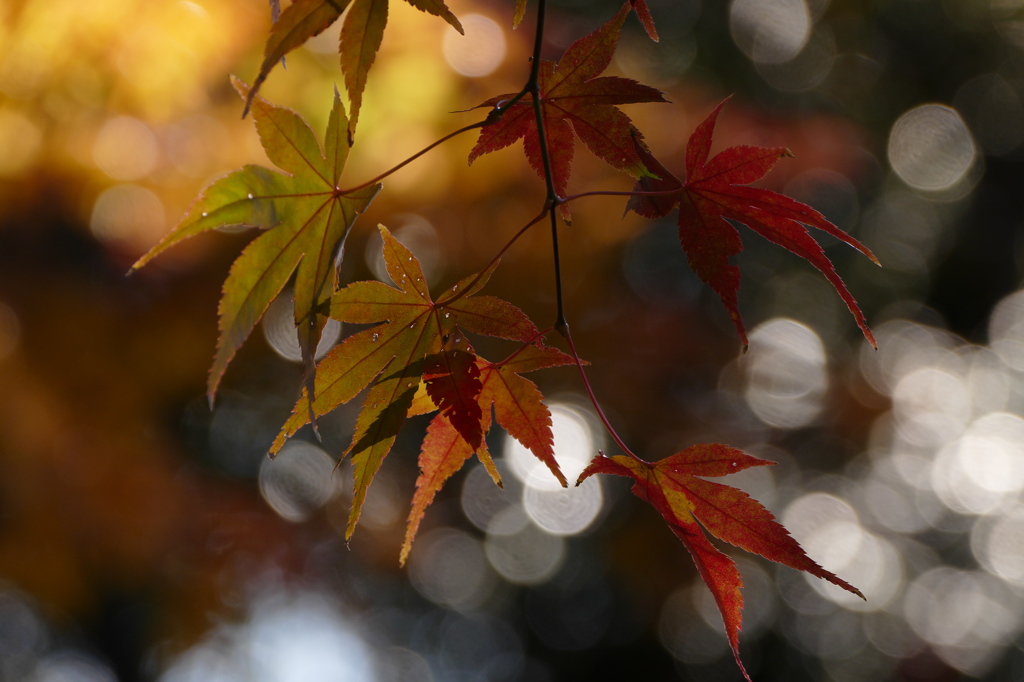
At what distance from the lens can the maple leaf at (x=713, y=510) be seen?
0.55 meters

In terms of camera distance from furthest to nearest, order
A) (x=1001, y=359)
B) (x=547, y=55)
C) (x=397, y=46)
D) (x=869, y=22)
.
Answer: (x=1001, y=359) → (x=869, y=22) → (x=547, y=55) → (x=397, y=46)

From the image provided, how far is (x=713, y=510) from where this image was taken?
58 centimetres

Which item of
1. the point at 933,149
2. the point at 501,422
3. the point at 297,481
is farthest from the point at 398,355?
the point at 933,149

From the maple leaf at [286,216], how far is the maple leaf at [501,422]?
137 millimetres

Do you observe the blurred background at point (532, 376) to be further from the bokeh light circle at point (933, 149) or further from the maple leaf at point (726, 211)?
the maple leaf at point (726, 211)

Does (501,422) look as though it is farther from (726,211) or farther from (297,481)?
(297,481)

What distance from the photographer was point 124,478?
2.69 metres

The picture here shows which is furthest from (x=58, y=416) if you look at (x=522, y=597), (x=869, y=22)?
(x=869, y=22)

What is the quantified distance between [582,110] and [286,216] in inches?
10.0

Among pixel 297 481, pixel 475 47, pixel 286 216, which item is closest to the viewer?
pixel 286 216

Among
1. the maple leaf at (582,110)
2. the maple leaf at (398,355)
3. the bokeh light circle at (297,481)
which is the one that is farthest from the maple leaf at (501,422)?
the bokeh light circle at (297,481)

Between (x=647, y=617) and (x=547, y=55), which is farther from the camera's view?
(x=647, y=617)

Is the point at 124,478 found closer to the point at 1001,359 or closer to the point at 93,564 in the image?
the point at 93,564

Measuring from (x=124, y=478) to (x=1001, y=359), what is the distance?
5.47m
